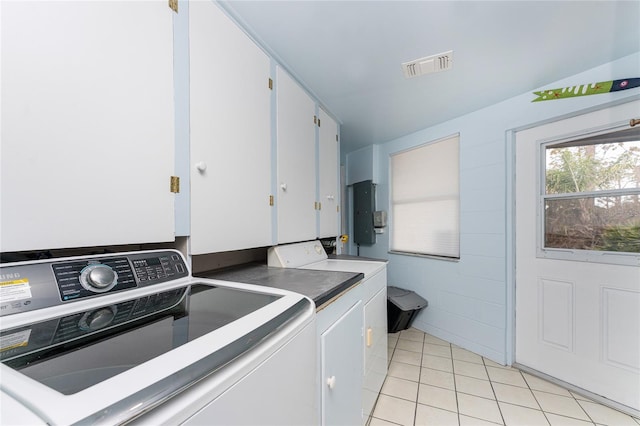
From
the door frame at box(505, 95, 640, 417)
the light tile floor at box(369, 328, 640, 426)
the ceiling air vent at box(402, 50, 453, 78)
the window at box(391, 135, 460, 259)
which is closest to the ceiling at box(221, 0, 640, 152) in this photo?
the ceiling air vent at box(402, 50, 453, 78)

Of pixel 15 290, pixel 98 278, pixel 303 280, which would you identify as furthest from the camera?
pixel 303 280

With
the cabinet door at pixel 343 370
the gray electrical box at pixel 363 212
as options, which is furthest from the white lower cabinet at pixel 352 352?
the gray electrical box at pixel 363 212

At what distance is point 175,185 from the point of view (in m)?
1.03

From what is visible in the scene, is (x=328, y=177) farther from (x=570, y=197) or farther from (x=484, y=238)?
(x=570, y=197)

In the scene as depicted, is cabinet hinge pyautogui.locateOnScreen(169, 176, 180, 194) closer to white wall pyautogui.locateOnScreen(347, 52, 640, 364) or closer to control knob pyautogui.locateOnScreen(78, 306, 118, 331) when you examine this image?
control knob pyautogui.locateOnScreen(78, 306, 118, 331)

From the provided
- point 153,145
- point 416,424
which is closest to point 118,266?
point 153,145

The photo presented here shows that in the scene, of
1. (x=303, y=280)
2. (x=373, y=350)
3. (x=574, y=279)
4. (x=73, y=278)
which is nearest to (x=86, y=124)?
(x=73, y=278)

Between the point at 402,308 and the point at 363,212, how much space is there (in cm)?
148

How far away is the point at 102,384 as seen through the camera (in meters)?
0.38

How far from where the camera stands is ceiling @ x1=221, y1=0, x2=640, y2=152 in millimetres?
1339

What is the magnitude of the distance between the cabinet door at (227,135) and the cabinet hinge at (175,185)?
71 millimetres

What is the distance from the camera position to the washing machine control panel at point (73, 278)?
0.63 m

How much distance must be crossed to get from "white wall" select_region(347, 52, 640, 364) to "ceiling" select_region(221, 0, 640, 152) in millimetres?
229

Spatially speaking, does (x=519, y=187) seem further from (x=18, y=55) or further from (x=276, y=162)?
(x=18, y=55)
